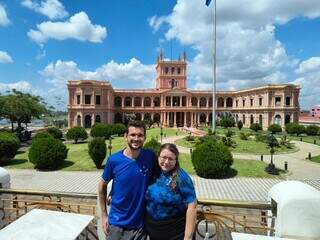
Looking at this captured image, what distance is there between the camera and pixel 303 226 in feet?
12.4

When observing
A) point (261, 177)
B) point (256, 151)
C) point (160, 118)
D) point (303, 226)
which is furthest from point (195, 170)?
point (160, 118)

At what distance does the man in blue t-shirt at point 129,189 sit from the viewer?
11.8ft

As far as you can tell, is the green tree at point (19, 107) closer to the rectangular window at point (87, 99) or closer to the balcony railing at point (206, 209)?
the rectangular window at point (87, 99)

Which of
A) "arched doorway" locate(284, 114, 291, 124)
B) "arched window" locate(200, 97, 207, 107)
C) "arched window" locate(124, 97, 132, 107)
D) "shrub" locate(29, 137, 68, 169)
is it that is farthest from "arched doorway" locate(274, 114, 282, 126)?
"shrub" locate(29, 137, 68, 169)

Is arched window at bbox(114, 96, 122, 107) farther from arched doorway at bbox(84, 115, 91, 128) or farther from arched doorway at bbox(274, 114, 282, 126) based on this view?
arched doorway at bbox(274, 114, 282, 126)

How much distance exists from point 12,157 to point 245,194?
1698 cm

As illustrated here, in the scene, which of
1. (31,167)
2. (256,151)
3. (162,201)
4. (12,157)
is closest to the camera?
(162,201)

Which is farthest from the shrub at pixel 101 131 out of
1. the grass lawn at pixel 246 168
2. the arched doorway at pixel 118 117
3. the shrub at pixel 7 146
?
the arched doorway at pixel 118 117

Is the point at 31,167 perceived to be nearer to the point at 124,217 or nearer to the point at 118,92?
the point at 124,217

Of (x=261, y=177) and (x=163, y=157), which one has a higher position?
(x=163, y=157)

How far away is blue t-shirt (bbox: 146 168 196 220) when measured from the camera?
3.44 metres

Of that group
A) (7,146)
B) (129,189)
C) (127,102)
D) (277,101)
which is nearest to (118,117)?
(127,102)

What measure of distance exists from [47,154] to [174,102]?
5378 centimetres

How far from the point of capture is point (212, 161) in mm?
18219
